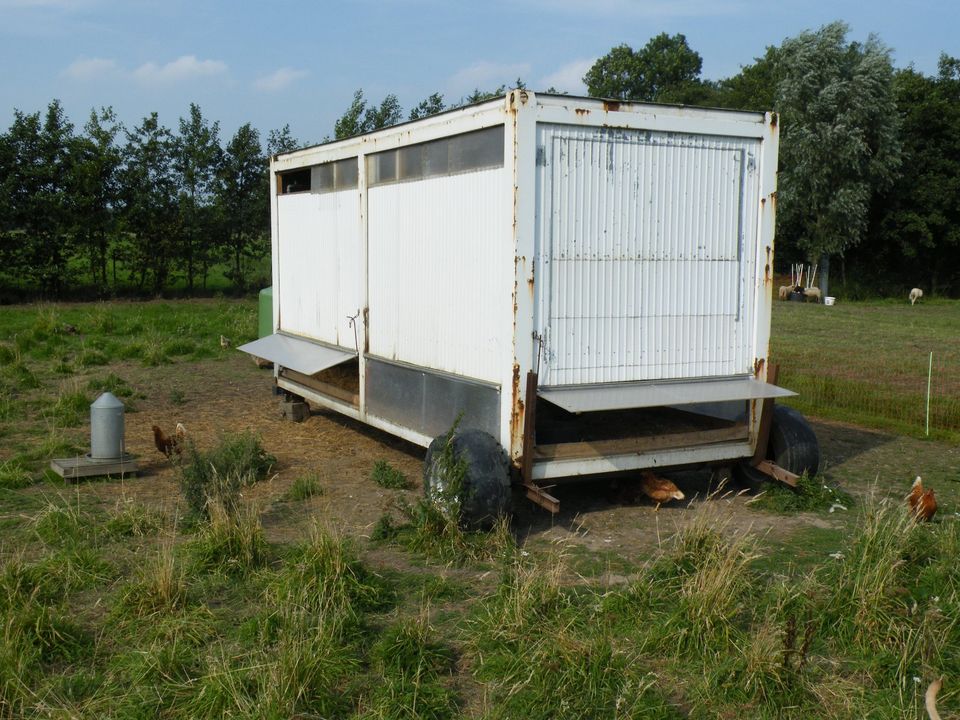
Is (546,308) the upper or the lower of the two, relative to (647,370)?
upper

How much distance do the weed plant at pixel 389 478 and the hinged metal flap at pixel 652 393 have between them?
1.86 metres

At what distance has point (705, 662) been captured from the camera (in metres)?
4.37

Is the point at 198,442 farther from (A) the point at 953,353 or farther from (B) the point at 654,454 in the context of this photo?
(A) the point at 953,353

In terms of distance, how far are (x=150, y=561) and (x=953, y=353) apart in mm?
16011

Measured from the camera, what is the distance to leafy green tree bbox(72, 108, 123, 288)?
75.7 feet

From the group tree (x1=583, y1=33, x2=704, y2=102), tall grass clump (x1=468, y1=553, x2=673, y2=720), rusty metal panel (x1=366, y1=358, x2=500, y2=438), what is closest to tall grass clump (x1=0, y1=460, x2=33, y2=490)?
rusty metal panel (x1=366, y1=358, x2=500, y2=438)

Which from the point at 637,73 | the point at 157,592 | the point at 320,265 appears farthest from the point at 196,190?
the point at 637,73

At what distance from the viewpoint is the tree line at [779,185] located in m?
23.0

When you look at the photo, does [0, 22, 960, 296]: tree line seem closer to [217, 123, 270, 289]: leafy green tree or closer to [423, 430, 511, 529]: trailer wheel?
[217, 123, 270, 289]: leafy green tree

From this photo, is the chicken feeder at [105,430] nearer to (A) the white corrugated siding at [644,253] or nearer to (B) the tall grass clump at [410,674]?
(A) the white corrugated siding at [644,253]

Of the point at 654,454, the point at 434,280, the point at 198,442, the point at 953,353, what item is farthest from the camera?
the point at 953,353

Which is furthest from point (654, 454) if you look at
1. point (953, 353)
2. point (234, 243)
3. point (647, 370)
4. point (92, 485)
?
point (234, 243)

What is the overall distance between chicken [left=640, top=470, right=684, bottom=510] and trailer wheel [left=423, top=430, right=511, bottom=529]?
1452 millimetres

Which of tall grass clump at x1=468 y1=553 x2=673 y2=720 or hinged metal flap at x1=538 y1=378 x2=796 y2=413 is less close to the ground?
hinged metal flap at x1=538 y1=378 x2=796 y2=413
